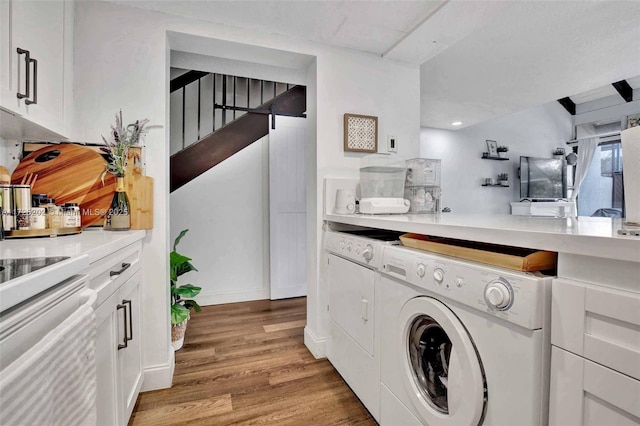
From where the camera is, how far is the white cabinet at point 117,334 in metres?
0.97

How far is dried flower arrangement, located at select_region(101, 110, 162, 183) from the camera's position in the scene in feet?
5.19

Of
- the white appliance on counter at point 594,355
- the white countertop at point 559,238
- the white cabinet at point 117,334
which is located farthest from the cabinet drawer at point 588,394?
the white cabinet at point 117,334

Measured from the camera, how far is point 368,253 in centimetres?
145

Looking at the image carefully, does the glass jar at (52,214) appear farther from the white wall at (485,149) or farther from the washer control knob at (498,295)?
the white wall at (485,149)

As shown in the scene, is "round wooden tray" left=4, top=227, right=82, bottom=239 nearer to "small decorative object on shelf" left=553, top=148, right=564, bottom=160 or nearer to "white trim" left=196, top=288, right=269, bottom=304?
"white trim" left=196, top=288, right=269, bottom=304

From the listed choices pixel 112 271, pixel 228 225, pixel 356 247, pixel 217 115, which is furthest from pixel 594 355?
pixel 217 115

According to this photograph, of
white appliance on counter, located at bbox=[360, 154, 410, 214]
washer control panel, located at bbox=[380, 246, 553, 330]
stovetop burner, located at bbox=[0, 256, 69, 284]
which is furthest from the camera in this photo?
white appliance on counter, located at bbox=[360, 154, 410, 214]

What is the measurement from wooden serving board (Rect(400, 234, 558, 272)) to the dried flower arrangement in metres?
1.52

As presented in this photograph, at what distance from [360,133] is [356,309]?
1295mm

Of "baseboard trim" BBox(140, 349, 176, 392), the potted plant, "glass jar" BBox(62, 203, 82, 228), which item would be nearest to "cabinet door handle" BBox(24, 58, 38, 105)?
"glass jar" BBox(62, 203, 82, 228)

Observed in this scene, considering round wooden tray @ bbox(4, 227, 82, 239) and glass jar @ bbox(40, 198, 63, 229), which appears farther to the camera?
glass jar @ bbox(40, 198, 63, 229)

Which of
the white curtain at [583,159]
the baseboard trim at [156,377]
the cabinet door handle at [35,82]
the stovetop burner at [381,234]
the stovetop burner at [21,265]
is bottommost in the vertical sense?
the baseboard trim at [156,377]

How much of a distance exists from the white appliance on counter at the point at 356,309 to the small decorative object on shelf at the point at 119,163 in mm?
1207

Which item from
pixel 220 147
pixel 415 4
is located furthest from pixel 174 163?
pixel 415 4
